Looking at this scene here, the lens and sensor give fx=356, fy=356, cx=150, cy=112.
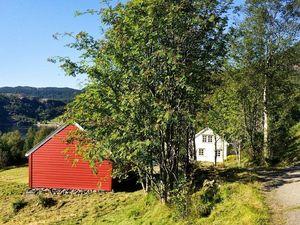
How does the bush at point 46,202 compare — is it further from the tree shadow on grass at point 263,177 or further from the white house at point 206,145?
the white house at point 206,145

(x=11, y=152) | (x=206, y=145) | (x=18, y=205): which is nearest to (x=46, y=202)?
(x=18, y=205)

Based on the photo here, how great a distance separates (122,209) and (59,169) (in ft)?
44.2

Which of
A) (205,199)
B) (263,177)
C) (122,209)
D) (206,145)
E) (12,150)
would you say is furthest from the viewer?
(12,150)

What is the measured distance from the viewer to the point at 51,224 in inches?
859

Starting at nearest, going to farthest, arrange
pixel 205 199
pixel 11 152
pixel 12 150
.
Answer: pixel 205 199, pixel 11 152, pixel 12 150

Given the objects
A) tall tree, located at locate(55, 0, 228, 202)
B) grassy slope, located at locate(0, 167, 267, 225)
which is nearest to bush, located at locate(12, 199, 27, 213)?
grassy slope, located at locate(0, 167, 267, 225)

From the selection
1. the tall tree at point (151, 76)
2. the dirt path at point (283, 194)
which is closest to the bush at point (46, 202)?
the tall tree at point (151, 76)

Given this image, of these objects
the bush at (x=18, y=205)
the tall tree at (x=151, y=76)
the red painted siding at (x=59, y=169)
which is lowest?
the bush at (x=18, y=205)

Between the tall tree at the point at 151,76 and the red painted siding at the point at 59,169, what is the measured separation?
49.8ft

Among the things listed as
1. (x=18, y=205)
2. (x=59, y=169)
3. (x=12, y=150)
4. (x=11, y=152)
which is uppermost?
(x=59, y=169)

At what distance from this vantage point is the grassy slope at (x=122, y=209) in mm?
12672

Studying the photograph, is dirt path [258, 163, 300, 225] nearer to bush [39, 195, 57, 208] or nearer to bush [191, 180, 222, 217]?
bush [191, 180, 222, 217]

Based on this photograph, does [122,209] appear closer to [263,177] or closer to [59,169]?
[263,177]

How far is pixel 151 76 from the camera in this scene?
15.7 m
